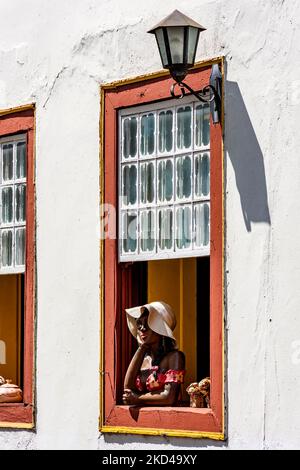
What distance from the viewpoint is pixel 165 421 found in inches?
383

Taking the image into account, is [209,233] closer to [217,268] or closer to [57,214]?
[217,268]

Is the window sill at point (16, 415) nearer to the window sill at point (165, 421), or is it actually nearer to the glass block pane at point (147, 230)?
the window sill at point (165, 421)

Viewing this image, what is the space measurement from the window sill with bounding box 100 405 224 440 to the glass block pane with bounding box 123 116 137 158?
71.0 inches

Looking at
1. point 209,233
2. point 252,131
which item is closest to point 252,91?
point 252,131

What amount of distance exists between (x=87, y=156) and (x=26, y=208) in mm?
907

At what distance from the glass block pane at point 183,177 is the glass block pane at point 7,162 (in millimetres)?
2031

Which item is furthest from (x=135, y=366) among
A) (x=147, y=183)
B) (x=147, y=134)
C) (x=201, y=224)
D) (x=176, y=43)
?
(x=176, y=43)

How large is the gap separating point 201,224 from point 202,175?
33cm

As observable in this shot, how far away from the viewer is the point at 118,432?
33.1ft

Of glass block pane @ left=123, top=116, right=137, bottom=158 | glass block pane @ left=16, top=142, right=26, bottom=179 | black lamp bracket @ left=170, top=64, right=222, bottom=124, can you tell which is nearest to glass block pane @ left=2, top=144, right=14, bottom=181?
glass block pane @ left=16, top=142, right=26, bottom=179

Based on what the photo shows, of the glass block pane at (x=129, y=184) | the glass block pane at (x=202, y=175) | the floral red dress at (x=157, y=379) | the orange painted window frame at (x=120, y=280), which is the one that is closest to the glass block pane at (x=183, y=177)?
the glass block pane at (x=202, y=175)

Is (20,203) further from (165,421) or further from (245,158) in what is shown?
(245,158)

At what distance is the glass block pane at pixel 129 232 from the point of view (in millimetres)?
10164

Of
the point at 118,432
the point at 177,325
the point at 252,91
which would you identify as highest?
the point at 252,91
